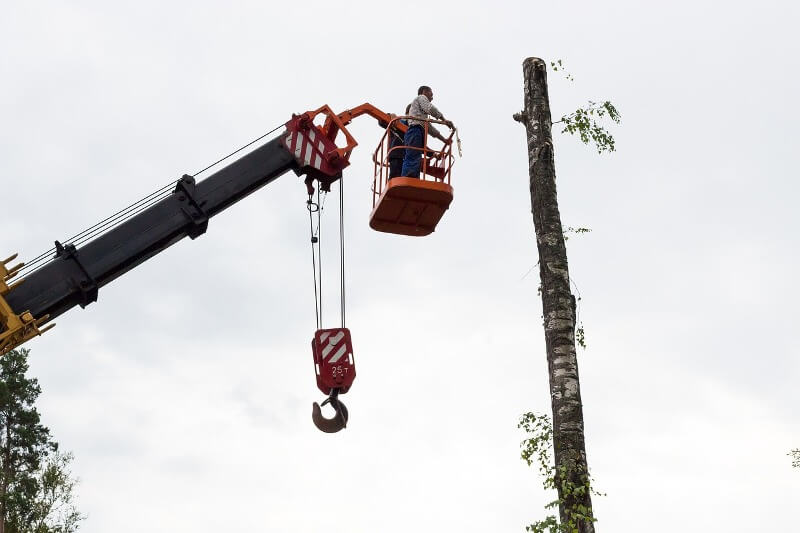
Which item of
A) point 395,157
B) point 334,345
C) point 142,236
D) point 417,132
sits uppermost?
point 417,132

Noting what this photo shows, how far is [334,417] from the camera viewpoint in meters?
11.9

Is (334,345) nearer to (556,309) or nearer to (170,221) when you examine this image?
(170,221)

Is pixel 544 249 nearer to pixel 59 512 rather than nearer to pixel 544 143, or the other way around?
pixel 544 143

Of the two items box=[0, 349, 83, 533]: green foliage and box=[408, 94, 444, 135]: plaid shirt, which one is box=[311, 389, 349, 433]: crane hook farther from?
box=[0, 349, 83, 533]: green foliage

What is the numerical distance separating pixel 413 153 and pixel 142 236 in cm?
403

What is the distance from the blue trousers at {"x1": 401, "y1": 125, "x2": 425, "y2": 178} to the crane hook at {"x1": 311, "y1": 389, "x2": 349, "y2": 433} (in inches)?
125

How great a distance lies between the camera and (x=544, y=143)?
33.1ft

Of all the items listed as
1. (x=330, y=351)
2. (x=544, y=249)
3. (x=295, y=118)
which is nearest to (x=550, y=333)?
(x=544, y=249)

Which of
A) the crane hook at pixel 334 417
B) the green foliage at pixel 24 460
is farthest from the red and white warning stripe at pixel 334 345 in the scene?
the green foliage at pixel 24 460

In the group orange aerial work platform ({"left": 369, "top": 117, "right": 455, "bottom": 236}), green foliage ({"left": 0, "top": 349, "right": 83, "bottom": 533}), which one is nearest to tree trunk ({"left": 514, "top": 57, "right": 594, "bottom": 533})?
orange aerial work platform ({"left": 369, "top": 117, "right": 455, "bottom": 236})

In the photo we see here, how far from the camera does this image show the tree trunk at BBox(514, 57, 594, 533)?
28.3 feet

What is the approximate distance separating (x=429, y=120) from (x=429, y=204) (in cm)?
116

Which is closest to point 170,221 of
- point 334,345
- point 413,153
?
point 334,345

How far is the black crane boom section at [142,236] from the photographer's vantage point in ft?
38.8
